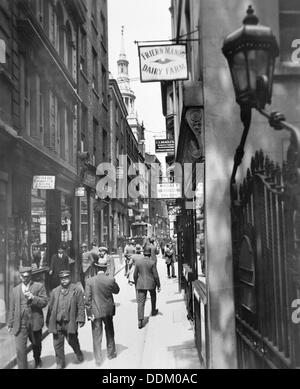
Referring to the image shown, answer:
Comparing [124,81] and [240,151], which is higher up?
[124,81]

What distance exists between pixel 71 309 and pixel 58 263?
1381 millimetres

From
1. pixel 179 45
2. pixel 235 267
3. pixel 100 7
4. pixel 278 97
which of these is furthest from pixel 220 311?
Result: pixel 100 7

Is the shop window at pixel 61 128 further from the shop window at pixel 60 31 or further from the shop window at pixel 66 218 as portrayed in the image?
the shop window at pixel 60 31

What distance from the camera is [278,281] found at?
399 cm

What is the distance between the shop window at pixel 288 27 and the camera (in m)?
4.90

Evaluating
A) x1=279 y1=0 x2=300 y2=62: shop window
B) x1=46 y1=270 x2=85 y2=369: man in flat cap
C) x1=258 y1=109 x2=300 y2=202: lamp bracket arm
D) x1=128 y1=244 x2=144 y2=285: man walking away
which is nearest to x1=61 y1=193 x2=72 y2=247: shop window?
x1=46 y1=270 x2=85 y2=369: man in flat cap

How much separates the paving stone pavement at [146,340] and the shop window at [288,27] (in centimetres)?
373

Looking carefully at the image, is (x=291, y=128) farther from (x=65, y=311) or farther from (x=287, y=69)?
(x=65, y=311)

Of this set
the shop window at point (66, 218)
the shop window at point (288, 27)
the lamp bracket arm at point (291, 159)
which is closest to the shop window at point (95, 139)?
the shop window at point (66, 218)

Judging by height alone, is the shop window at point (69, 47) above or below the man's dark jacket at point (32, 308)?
above

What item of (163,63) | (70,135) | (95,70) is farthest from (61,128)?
(163,63)

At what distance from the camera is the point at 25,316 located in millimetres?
5957

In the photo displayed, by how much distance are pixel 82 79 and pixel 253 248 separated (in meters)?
4.37

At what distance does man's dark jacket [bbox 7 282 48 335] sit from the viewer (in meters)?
5.90
